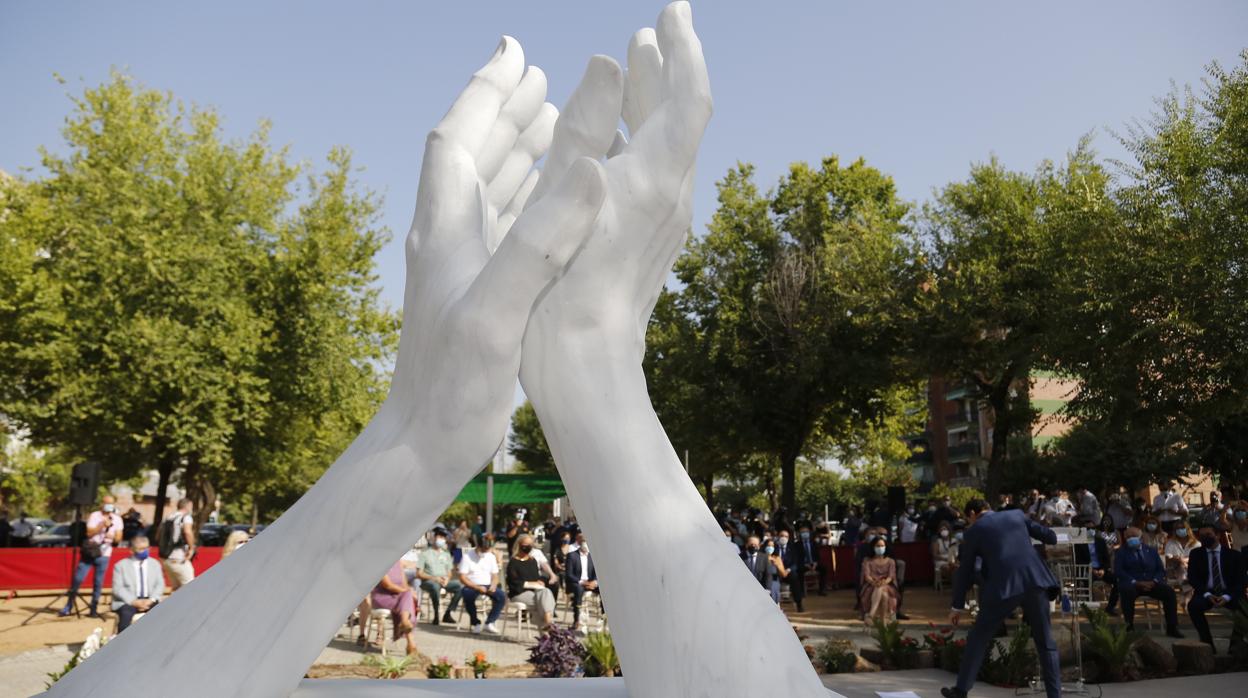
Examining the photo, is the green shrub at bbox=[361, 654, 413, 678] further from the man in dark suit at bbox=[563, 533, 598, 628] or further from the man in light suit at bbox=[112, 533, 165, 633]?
the man in dark suit at bbox=[563, 533, 598, 628]

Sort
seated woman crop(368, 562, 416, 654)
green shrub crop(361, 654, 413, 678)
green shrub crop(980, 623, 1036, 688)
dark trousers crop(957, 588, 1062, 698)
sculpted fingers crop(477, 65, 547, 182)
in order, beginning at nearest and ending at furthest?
sculpted fingers crop(477, 65, 547, 182)
dark trousers crop(957, 588, 1062, 698)
green shrub crop(361, 654, 413, 678)
green shrub crop(980, 623, 1036, 688)
seated woman crop(368, 562, 416, 654)

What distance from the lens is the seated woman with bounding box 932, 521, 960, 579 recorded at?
1881 centimetres

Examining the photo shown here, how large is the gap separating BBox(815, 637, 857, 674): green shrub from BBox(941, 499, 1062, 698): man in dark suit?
7.08ft

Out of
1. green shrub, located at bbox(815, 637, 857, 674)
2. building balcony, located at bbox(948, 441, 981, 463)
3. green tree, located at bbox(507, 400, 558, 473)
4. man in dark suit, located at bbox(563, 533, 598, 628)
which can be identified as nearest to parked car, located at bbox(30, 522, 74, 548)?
man in dark suit, located at bbox(563, 533, 598, 628)

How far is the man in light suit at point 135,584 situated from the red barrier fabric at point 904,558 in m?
13.6

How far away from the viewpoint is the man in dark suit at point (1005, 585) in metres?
7.61

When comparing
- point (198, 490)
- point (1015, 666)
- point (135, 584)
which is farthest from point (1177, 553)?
point (198, 490)

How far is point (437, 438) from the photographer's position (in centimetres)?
484

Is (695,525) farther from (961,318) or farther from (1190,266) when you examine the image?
(961,318)

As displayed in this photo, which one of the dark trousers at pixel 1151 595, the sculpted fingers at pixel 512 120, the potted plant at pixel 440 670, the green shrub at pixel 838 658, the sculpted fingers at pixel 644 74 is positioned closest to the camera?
the sculpted fingers at pixel 644 74

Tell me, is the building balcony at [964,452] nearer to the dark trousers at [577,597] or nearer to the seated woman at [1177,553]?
the seated woman at [1177,553]

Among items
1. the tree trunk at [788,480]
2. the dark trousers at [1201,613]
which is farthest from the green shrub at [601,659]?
the tree trunk at [788,480]

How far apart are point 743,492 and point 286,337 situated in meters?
47.9

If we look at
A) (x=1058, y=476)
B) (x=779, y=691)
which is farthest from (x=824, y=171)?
(x=779, y=691)
